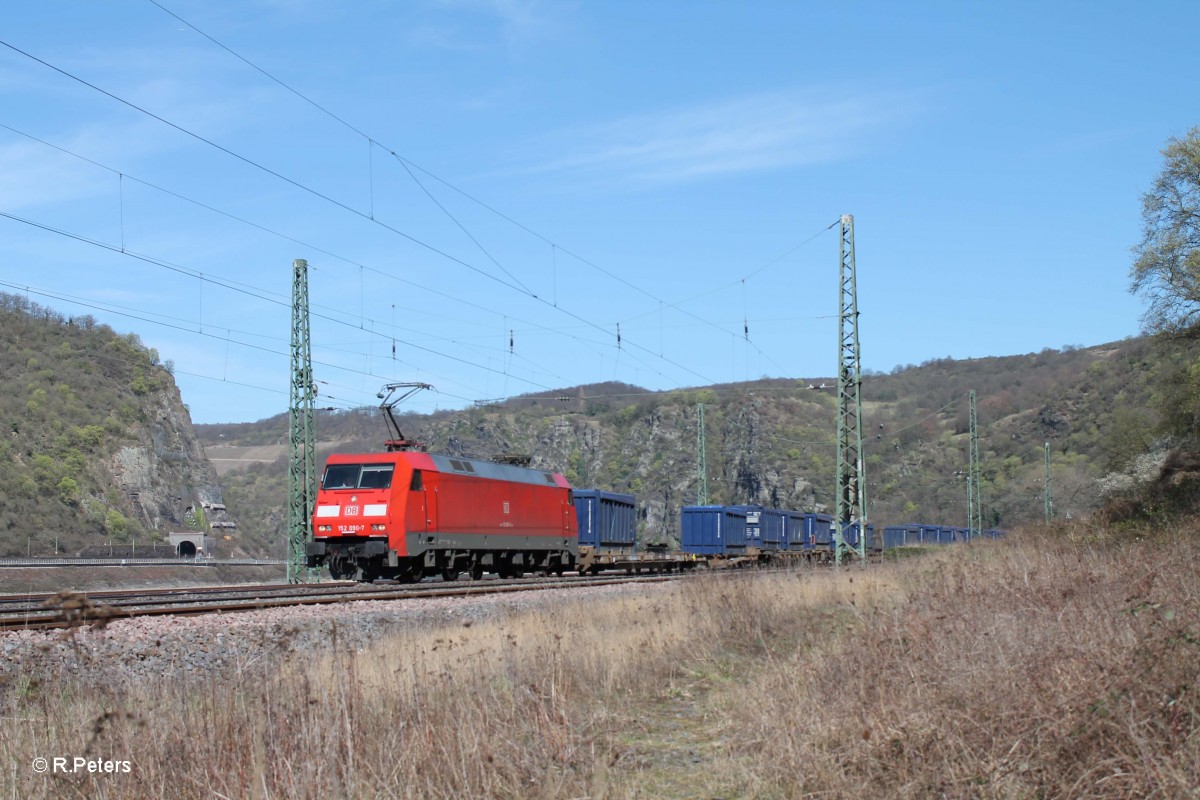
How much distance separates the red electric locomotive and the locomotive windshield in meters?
0.02

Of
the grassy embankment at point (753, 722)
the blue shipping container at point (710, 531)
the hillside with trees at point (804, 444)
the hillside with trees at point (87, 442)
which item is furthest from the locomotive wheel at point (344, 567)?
the hillside with trees at point (804, 444)

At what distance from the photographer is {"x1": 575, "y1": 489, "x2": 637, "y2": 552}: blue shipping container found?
129 feet

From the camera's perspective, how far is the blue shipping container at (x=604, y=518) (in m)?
39.4

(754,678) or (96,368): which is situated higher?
(96,368)

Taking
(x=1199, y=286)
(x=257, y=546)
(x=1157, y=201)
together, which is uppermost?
(x=1157, y=201)

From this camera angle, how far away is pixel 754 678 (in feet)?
29.0

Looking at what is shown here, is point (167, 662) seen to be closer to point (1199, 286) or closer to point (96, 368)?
point (1199, 286)

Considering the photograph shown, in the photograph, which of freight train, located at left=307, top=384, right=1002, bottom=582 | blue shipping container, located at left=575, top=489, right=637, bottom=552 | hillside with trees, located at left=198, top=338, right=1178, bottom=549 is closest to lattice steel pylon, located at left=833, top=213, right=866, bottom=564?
freight train, located at left=307, top=384, right=1002, bottom=582

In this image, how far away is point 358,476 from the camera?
1027 inches

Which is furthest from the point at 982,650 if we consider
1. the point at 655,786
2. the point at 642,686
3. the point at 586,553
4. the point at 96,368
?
the point at 96,368

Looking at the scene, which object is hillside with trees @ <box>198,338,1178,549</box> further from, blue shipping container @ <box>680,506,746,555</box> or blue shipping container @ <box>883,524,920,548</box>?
blue shipping container @ <box>680,506,746,555</box>

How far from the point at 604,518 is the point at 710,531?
438cm

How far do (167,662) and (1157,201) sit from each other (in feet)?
115

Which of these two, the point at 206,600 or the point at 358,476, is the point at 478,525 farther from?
the point at 206,600
